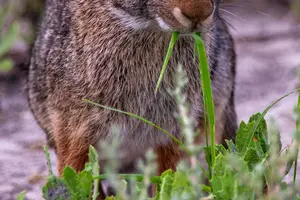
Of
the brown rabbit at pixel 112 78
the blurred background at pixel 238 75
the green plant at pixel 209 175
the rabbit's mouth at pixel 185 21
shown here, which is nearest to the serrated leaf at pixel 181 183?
the green plant at pixel 209 175

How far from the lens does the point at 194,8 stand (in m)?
3.12

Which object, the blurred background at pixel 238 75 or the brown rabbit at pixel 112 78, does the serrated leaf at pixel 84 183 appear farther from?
the blurred background at pixel 238 75

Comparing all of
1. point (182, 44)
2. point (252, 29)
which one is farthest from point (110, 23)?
point (252, 29)

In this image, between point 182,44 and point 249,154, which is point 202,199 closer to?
point 249,154

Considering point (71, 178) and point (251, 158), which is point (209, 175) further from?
point (71, 178)

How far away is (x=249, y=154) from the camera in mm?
3270

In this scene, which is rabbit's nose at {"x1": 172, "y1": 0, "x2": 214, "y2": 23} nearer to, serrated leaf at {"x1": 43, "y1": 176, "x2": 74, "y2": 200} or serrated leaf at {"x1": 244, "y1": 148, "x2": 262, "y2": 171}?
serrated leaf at {"x1": 244, "y1": 148, "x2": 262, "y2": 171}

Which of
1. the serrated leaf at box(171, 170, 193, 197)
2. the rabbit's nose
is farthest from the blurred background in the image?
the serrated leaf at box(171, 170, 193, 197)

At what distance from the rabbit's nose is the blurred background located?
98 centimetres

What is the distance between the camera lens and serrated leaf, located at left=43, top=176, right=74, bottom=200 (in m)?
3.07

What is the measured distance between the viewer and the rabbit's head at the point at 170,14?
3135 mm

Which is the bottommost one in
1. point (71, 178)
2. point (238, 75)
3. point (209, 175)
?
point (238, 75)

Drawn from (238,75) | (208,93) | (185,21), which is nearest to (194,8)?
(185,21)

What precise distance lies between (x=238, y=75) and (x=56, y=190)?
452 centimetres
